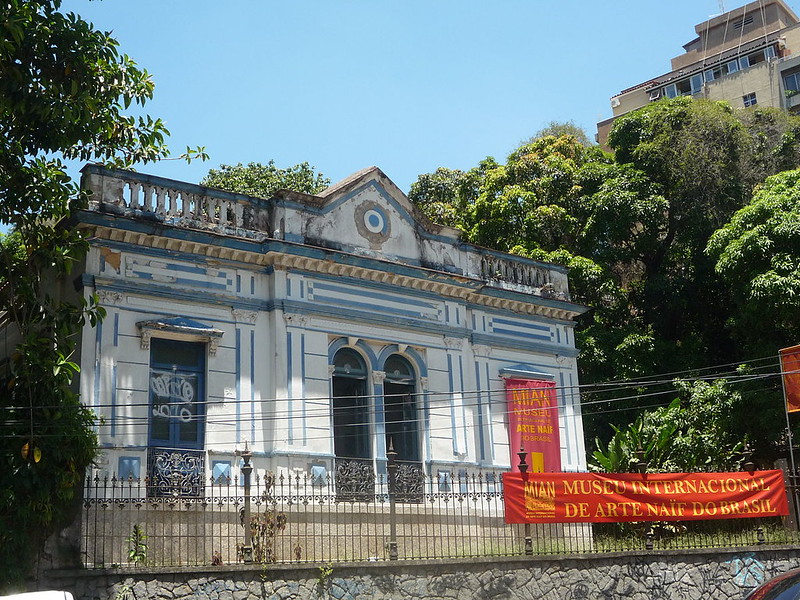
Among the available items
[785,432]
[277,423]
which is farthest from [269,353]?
[785,432]

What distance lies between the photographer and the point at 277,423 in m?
17.0

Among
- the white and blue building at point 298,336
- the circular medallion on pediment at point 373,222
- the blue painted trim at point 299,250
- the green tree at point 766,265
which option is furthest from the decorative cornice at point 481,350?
the green tree at point 766,265

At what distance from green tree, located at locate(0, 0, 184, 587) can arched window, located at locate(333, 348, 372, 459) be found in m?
5.14

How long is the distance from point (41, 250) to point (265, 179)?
21035 millimetres

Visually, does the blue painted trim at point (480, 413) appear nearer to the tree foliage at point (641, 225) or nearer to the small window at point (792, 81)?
the tree foliage at point (641, 225)

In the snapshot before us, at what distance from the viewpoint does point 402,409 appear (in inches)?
760

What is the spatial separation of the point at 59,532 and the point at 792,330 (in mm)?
17144

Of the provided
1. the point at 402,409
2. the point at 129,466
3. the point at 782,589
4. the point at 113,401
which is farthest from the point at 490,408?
the point at 782,589

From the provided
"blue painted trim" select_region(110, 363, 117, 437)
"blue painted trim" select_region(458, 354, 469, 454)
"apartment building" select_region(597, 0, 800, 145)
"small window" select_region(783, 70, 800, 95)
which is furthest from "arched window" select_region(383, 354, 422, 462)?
"small window" select_region(783, 70, 800, 95)

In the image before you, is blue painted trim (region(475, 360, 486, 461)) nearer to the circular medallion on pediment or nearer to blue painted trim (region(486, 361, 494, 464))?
blue painted trim (region(486, 361, 494, 464))

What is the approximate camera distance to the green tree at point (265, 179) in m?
33.9

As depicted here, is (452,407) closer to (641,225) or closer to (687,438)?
(687,438)

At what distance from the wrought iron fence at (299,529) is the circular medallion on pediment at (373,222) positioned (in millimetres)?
4808

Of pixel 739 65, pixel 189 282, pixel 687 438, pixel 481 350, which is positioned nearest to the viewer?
pixel 189 282
